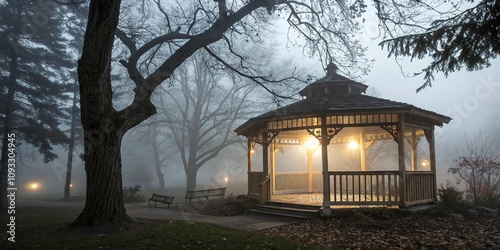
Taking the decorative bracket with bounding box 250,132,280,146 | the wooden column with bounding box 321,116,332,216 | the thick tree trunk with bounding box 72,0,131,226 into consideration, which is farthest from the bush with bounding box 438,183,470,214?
the thick tree trunk with bounding box 72,0,131,226

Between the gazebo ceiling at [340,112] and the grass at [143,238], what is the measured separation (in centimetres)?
532

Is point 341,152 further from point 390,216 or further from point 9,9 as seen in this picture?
point 9,9

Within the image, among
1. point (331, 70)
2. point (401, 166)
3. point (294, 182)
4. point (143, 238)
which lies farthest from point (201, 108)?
point (143, 238)

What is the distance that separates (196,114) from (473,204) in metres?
22.0

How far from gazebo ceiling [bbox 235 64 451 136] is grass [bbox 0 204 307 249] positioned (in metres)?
5.32

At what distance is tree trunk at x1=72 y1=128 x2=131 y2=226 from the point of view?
823cm

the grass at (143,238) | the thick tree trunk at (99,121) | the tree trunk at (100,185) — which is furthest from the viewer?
the tree trunk at (100,185)

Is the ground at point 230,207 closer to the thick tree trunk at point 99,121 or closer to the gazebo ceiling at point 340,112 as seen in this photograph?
the gazebo ceiling at point 340,112

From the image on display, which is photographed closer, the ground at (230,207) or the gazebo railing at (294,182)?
the ground at (230,207)

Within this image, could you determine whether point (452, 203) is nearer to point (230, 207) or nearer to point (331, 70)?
point (331, 70)

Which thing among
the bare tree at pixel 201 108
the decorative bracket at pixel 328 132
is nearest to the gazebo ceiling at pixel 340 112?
the decorative bracket at pixel 328 132

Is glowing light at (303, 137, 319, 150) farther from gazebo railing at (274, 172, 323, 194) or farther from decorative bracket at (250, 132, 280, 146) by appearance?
decorative bracket at (250, 132, 280, 146)

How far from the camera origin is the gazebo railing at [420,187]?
1136cm

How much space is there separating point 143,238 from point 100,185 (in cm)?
210
